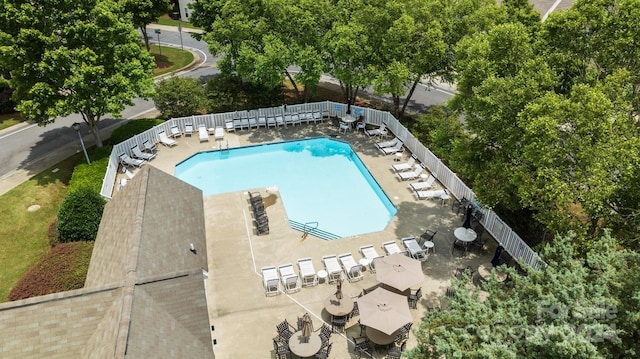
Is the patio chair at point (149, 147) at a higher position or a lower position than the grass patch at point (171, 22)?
higher

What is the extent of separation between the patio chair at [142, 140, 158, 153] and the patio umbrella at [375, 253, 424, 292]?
19.5 m

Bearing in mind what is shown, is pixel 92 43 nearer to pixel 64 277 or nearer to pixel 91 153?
pixel 91 153

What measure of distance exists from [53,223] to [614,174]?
2693 centimetres

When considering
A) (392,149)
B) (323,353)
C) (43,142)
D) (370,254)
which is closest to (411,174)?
(392,149)

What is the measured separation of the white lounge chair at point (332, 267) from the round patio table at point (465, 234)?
632cm

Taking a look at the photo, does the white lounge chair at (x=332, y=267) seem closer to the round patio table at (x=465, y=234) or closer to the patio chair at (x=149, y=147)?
the round patio table at (x=465, y=234)

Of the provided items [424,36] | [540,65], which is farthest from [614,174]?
[424,36]

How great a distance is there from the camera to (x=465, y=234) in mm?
21984

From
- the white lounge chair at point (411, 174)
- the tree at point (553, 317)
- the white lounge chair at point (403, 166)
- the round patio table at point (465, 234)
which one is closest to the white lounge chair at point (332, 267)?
the round patio table at point (465, 234)

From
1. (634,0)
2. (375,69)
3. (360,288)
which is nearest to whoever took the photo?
(634,0)

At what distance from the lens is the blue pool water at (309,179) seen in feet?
86.1

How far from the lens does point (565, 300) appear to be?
35.8ft

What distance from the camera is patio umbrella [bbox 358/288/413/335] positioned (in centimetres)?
1652

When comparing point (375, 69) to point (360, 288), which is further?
point (375, 69)
